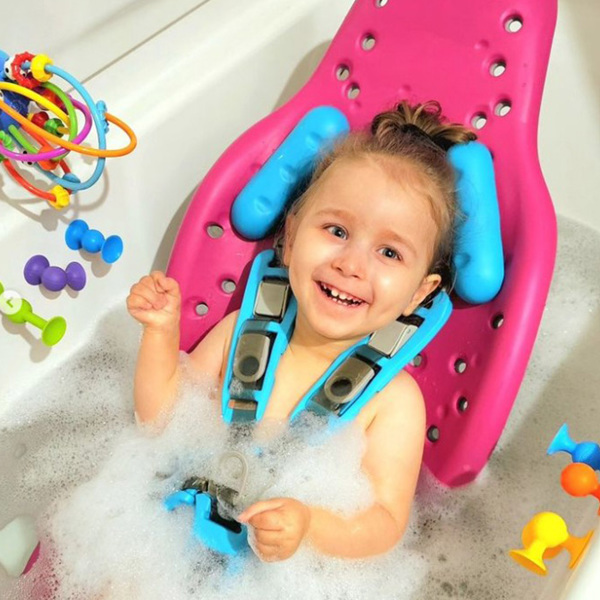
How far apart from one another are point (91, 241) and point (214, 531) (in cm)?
45

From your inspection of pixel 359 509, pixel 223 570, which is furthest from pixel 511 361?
pixel 223 570

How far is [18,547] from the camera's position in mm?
1057

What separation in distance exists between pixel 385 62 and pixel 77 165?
49 cm

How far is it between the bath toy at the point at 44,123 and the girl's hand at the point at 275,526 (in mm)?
477

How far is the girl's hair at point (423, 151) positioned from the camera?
1006 millimetres

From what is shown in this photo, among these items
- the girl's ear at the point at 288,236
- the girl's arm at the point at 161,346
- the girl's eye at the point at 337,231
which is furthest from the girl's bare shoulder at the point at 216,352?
the girl's eye at the point at 337,231

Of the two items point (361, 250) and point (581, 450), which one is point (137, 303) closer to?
point (361, 250)

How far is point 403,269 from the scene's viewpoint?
38.1 inches

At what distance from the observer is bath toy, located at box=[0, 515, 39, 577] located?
105cm

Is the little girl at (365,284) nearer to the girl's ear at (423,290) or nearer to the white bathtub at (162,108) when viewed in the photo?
the girl's ear at (423,290)

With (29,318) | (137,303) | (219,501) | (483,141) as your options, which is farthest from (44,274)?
(483,141)

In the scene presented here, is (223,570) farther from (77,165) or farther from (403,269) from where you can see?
(77,165)

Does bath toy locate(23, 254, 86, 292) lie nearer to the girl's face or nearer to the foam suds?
the foam suds

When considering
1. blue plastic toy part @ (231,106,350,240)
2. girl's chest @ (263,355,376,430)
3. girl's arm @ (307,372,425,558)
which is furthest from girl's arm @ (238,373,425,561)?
blue plastic toy part @ (231,106,350,240)
